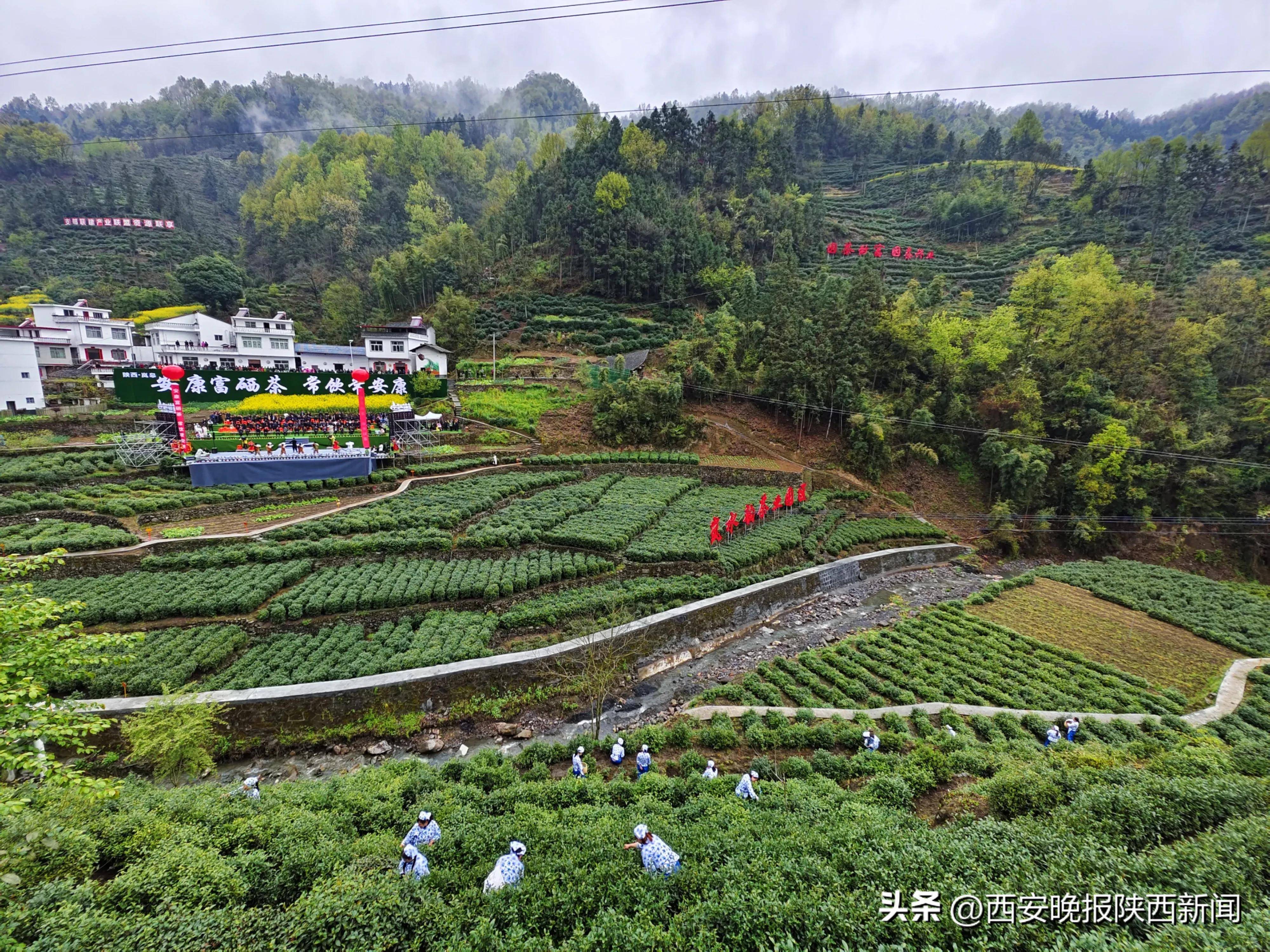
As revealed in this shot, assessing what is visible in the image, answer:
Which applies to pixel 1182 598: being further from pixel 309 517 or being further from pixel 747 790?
pixel 309 517

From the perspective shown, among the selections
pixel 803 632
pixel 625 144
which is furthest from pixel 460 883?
pixel 625 144

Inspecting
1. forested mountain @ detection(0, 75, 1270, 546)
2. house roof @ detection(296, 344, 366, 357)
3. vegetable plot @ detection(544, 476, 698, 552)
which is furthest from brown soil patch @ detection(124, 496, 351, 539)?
house roof @ detection(296, 344, 366, 357)

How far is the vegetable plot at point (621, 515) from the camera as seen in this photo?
71.1 feet

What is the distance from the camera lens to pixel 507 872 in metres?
6.84

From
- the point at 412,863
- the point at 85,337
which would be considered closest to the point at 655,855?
the point at 412,863

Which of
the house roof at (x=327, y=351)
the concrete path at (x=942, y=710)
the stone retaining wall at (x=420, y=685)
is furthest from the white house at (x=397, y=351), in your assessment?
the concrete path at (x=942, y=710)

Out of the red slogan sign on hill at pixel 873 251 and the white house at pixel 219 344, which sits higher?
the red slogan sign on hill at pixel 873 251

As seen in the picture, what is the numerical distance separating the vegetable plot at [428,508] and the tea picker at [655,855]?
56.3 feet

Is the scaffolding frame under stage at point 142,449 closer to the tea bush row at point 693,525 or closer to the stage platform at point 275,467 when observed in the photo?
the stage platform at point 275,467

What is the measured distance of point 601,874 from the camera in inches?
264

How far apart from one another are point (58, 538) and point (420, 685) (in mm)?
15148

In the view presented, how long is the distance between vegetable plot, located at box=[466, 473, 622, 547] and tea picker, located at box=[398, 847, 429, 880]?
1393 cm

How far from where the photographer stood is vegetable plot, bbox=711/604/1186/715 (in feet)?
48.5

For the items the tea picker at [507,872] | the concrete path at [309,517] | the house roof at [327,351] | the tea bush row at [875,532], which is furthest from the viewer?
the house roof at [327,351]
